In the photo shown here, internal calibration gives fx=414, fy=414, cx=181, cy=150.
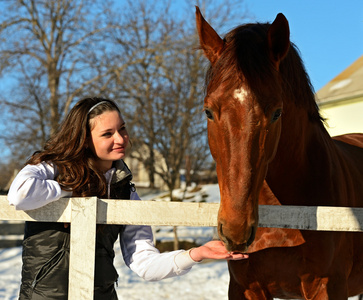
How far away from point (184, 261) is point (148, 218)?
1.09 ft

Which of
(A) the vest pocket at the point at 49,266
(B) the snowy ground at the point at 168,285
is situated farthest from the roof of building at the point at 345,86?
(A) the vest pocket at the point at 49,266

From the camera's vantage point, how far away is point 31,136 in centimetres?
1345

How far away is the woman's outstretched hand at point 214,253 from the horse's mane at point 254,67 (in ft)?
2.52

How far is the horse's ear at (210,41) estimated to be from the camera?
2.17 metres

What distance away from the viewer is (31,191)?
1.96 m

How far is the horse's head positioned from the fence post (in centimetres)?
65

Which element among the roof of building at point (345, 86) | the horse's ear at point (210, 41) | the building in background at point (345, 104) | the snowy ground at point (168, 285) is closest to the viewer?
the horse's ear at point (210, 41)

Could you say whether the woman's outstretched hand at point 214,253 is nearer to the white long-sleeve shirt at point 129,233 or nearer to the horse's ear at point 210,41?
the white long-sleeve shirt at point 129,233

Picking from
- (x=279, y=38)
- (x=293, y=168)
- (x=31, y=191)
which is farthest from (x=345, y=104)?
(x=31, y=191)

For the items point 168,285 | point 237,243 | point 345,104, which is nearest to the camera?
point 237,243

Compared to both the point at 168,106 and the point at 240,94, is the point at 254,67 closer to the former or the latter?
the point at 240,94

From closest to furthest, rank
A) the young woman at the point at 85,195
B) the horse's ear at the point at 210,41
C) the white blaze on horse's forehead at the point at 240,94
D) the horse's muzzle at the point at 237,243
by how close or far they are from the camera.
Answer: the horse's muzzle at the point at 237,243
the white blaze on horse's forehead at the point at 240,94
the young woman at the point at 85,195
the horse's ear at the point at 210,41

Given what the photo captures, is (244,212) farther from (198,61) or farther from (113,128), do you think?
(198,61)

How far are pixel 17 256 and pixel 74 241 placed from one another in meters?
8.57
